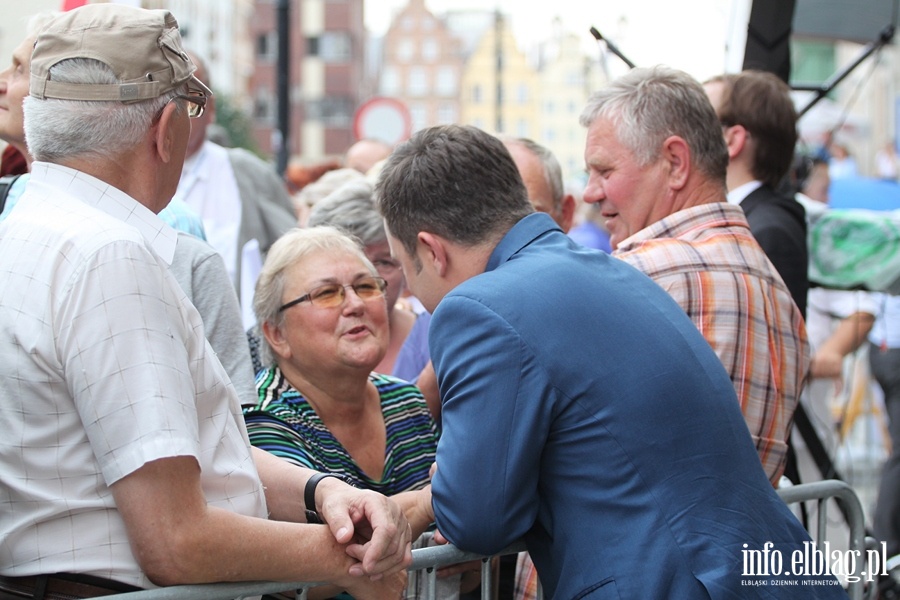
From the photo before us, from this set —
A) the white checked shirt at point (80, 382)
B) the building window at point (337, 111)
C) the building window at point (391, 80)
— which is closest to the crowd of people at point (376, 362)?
the white checked shirt at point (80, 382)

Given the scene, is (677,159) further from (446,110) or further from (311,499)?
(446,110)

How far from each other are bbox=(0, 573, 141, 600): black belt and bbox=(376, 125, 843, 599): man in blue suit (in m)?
0.80

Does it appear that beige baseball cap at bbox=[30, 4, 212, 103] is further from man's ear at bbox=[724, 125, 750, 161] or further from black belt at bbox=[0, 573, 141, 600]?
man's ear at bbox=[724, 125, 750, 161]

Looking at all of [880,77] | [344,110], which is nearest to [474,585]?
[880,77]

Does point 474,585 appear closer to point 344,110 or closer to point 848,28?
point 848,28

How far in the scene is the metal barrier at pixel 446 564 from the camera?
2.20 m

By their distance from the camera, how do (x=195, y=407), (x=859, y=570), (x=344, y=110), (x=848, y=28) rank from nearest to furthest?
(x=195, y=407), (x=859, y=570), (x=848, y=28), (x=344, y=110)

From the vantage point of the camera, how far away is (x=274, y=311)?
11.5 feet

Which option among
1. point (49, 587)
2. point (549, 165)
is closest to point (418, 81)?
point (549, 165)

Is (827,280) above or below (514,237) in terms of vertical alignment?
below

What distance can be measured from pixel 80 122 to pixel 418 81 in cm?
9553

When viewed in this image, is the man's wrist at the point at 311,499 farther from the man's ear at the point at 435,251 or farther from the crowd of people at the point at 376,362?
the man's ear at the point at 435,251

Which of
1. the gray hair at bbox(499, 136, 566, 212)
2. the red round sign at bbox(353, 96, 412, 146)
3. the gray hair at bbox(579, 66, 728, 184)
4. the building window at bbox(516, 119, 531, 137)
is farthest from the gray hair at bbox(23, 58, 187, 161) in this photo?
the building window at bbox(516, 119, 531, 137)

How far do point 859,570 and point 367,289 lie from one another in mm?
1711
